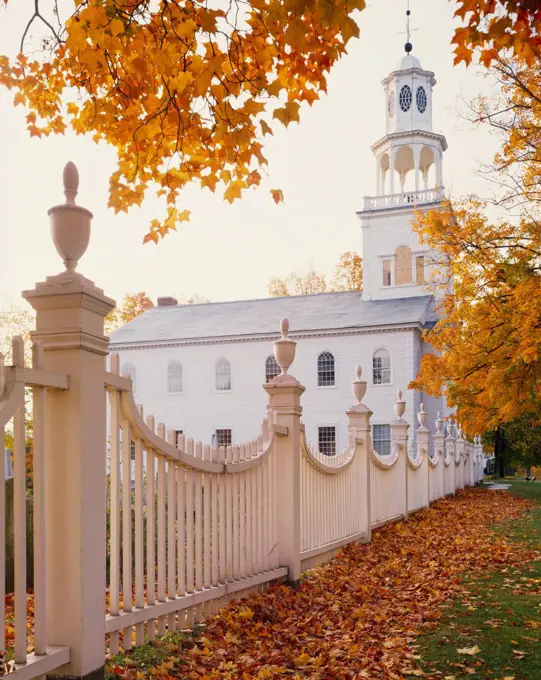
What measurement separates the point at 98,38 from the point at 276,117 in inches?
56.6

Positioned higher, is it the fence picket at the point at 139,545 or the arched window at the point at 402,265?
the arched window at the point at 402,265

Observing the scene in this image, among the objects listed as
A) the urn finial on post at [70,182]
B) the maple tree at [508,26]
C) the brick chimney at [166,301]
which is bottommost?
the urn finial on post at [70,182]

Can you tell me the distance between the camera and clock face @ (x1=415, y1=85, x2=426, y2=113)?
4288 centimetres

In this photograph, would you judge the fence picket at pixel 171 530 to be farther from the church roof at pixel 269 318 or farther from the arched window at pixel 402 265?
the arched window at pixel 402 265

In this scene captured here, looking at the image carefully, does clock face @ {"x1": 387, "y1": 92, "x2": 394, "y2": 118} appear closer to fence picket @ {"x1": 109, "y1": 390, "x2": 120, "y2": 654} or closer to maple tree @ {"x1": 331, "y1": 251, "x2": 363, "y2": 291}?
maple tree @ {"x1": 331, "y1": 251, "x2": 363, "y2": 291}

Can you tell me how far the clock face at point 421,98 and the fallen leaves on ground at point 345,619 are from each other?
3590cm

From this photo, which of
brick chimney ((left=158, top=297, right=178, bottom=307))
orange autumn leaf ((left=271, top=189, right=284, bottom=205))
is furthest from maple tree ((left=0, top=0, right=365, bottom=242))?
brick chimney ((left=158, top=297, right=178, bottom=307))

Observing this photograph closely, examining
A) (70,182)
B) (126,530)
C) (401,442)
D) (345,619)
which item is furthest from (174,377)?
(70,182)

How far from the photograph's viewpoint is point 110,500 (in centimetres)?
526

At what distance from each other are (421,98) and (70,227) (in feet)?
139

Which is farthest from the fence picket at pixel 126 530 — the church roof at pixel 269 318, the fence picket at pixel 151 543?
the church roof at pixel 269 318

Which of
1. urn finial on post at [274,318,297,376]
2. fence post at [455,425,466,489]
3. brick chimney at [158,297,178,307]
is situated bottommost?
fence post at [455,425,466,489]

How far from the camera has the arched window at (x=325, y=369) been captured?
3672cm

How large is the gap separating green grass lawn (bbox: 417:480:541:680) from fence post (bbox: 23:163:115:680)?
86.8 inches
